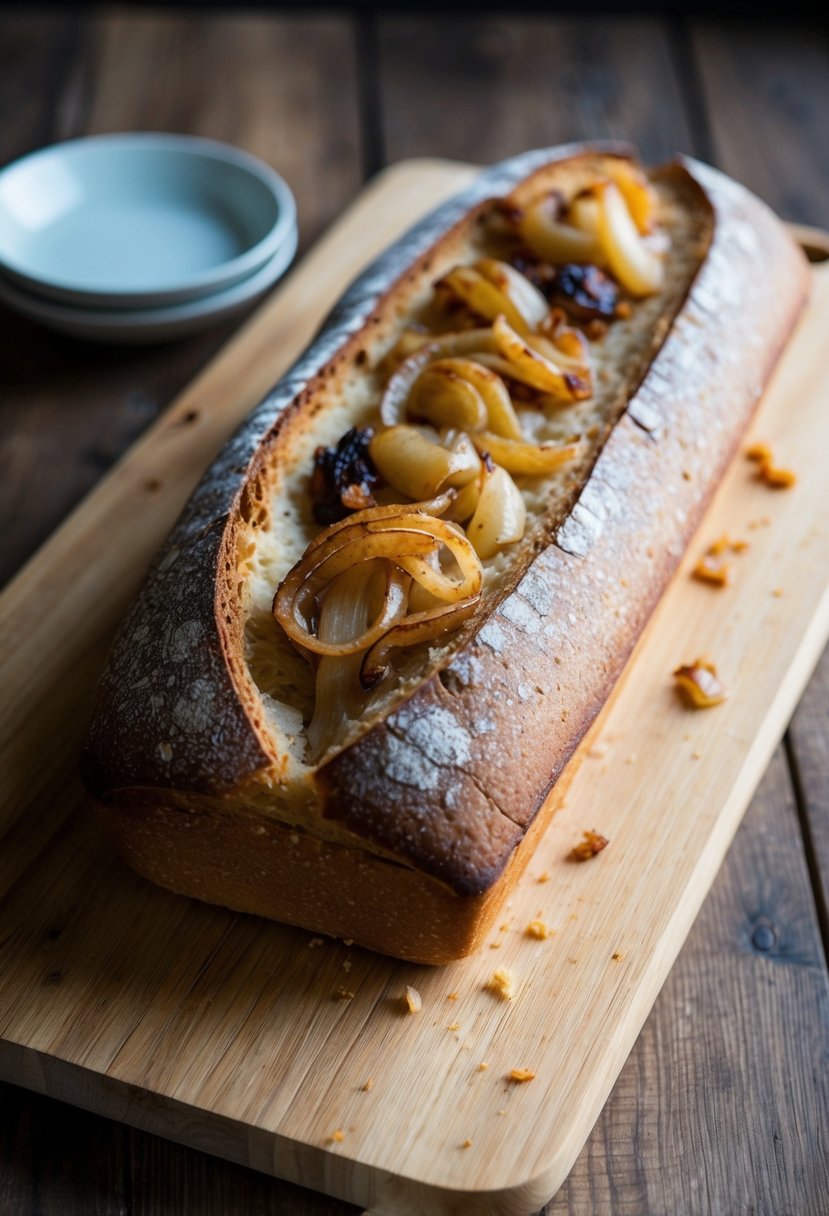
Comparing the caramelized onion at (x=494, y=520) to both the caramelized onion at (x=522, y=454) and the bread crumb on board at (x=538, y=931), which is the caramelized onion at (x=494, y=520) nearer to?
the caramelized onion at (x=522, y=454)

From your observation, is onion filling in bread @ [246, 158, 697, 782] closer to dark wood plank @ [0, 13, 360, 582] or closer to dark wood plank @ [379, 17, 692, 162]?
dark wood plank @ [0, 13, 360, 582]

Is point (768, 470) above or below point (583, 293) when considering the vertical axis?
below

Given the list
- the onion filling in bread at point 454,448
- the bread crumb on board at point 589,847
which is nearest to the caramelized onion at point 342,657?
the onion filling in bread at point 454,448

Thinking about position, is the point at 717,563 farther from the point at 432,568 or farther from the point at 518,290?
the point at 432,568

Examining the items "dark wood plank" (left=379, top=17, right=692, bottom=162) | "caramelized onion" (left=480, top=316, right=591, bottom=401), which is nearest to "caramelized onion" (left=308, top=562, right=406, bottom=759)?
"caramelized onion" (left=480, top=316, right=591, bottom=401)

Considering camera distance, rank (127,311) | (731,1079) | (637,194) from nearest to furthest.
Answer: (731,1079), (637,194), (127,311)

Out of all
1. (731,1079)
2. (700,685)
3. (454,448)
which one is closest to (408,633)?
(454,448)

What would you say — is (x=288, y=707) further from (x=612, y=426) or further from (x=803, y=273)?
(x=803, y=273)
